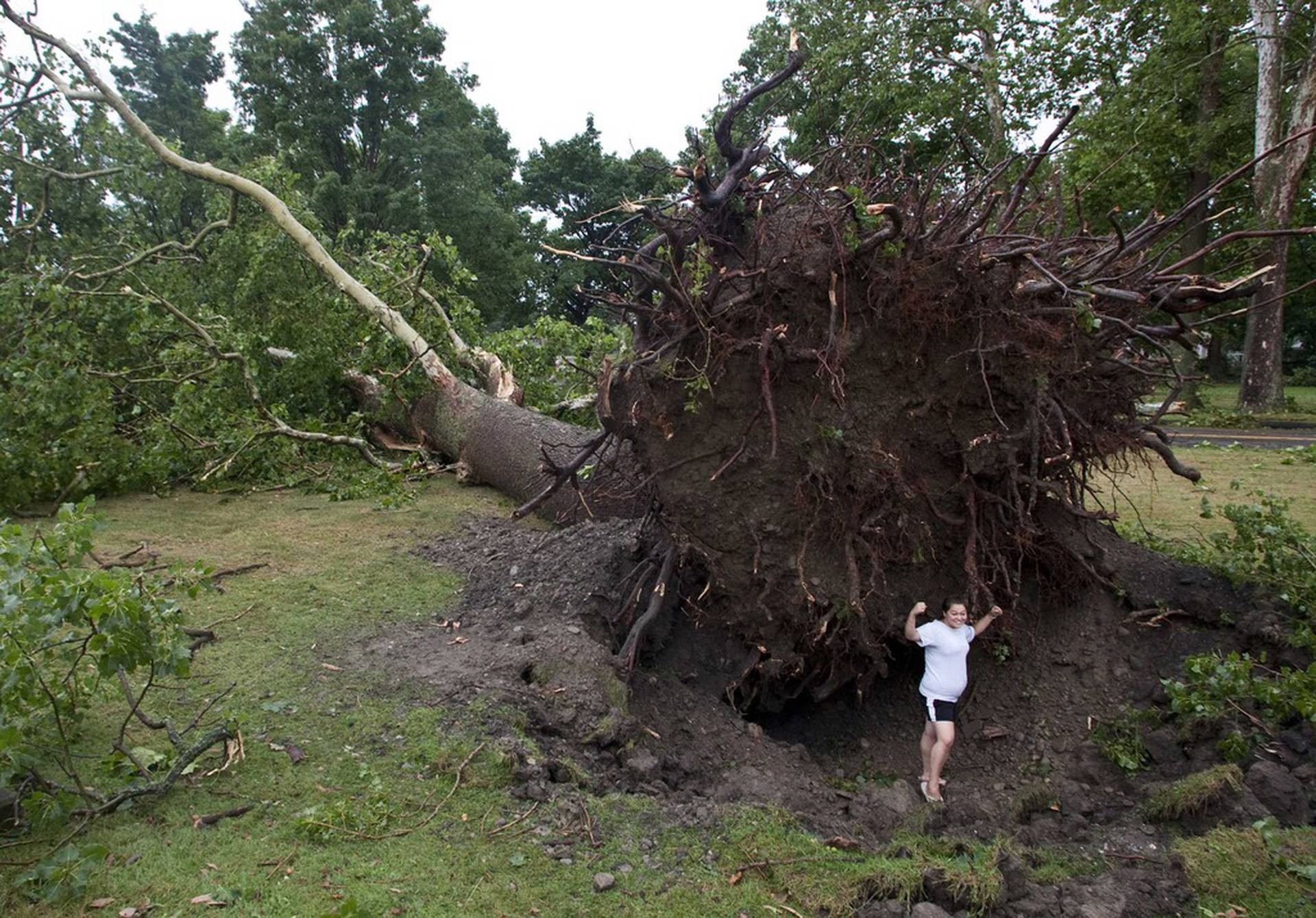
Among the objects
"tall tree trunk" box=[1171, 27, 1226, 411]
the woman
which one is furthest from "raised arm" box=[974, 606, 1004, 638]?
"tall tree trunk" box=[1171, 27, 1226, 411]

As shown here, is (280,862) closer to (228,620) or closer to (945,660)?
(228,620)

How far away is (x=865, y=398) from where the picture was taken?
4586 mm

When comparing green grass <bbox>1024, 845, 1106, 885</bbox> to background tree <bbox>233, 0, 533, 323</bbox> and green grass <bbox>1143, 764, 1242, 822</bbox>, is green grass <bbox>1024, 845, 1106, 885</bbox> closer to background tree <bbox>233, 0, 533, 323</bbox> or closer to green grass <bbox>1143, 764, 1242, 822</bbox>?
green grass <bbox>1143, 764, 1242, 822</bbox>

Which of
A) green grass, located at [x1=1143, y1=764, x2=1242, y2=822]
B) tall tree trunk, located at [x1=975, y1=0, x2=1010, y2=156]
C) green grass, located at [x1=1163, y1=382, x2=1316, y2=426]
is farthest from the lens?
tall tree trunk, located at [x1=975, y1=0, x2=1010, y2=156]

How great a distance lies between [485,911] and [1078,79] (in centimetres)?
1998

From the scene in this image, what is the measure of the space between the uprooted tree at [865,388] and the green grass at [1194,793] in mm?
1198

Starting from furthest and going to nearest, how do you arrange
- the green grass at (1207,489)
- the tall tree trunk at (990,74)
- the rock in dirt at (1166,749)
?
the tall tree trunk at (990,74)
the green grass at (1207,489)
the rock in dirt at (1166,749)

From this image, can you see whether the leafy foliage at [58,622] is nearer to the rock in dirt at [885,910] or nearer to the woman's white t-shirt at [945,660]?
the rock in dirt at [885,910]

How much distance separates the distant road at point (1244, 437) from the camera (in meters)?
11.4

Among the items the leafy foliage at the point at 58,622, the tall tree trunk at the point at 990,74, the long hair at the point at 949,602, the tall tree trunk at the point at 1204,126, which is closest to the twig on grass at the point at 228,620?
the leafy foliage at the point at 58,622

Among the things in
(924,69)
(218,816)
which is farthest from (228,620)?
(924,69)

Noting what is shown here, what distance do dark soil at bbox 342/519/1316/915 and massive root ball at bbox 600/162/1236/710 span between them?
36 centimetres

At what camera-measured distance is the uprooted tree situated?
440 centimetres

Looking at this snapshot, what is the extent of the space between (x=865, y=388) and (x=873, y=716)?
1.91 meters
